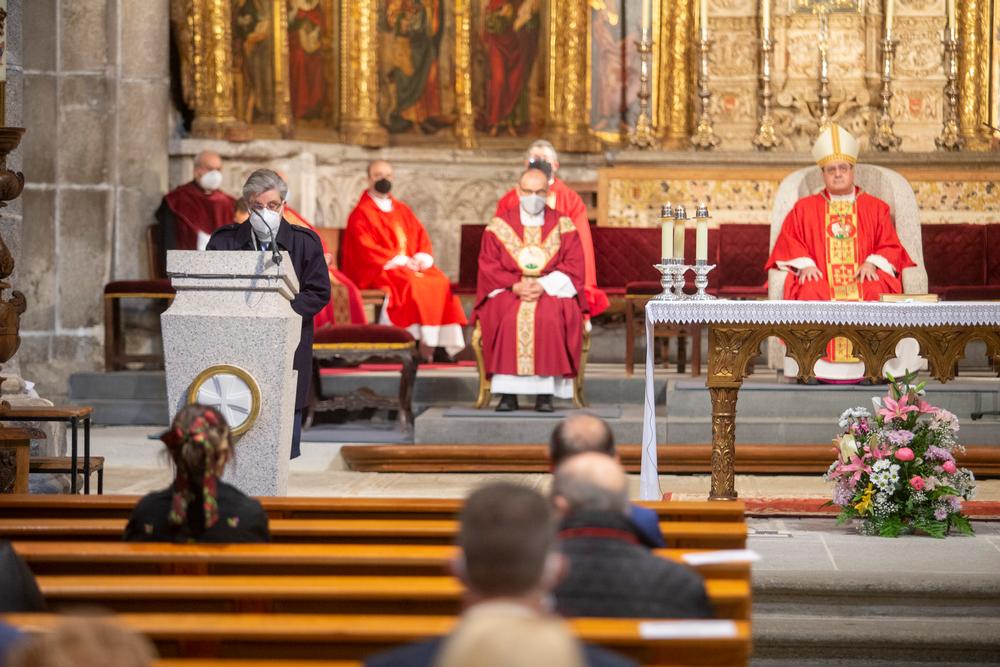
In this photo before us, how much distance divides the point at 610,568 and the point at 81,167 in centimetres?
952

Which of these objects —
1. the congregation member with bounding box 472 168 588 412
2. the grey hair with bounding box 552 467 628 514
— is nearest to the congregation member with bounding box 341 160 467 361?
the congregation member with bounding box 472 168 588 412

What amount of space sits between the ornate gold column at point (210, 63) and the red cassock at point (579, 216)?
341cm

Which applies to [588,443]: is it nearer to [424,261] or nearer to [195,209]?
[424,261]

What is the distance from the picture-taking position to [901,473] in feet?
21.2

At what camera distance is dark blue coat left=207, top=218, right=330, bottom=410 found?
22.4 feet

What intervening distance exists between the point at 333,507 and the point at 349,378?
5763 millimetres

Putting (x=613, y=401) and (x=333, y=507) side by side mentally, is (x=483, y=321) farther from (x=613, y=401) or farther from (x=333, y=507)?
(x=333, y=507)

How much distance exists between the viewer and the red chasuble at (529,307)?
9.48 m

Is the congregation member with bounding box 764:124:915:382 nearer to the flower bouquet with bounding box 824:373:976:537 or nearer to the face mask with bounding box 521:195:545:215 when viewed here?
the face mask with bounding box 521:195:545:215

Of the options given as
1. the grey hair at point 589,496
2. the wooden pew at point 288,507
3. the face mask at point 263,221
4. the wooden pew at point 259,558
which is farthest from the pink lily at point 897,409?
the grey hair at point 589,496

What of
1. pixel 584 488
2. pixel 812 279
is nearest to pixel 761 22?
pixel 812 279

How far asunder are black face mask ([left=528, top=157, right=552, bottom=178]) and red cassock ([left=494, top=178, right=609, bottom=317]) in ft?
0.72

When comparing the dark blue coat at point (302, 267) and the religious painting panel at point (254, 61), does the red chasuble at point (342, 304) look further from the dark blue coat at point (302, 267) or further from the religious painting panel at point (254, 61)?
the dark blue coat at point (302, 267)

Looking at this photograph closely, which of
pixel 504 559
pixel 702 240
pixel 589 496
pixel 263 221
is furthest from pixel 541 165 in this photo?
pixel 504 559
